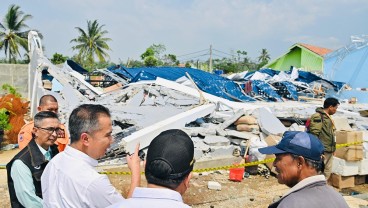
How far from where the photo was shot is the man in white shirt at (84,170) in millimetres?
1650

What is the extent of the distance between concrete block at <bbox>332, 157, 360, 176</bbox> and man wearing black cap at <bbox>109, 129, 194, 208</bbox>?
6.01 metres

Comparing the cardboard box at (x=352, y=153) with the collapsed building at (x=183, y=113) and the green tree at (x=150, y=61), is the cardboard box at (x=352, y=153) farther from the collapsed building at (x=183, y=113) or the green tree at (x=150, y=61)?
the green tree at (x=150, y=61)

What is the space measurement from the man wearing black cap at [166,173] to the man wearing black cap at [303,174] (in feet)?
2.64

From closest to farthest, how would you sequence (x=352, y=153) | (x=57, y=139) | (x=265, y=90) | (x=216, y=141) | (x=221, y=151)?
(x=57, y=139)
(x=352, y=153)
(x=221, y=151)
(x=216, y=141)
(x=265, y=90)

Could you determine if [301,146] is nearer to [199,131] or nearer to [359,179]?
[359,179]

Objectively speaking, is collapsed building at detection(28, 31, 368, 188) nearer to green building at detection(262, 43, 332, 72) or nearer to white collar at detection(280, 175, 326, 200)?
white collar at detection(280, 175, 326, 200)

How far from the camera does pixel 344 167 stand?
638 cm

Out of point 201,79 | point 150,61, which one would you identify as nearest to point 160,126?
point 201,79

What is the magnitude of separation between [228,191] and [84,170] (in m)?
4.83

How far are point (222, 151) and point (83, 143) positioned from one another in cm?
609

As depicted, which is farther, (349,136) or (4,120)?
(4,120)

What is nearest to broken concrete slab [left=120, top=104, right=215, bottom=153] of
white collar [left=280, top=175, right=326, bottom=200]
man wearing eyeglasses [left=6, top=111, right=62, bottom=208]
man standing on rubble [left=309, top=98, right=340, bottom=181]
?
man standing on rubble [left=309, top=98, right=340, bottom=181]

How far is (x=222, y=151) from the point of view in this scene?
770 cm

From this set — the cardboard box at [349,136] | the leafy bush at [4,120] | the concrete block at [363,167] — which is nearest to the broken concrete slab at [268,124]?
the cardboard box at [349,136]
